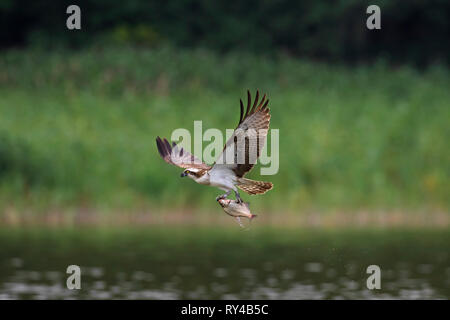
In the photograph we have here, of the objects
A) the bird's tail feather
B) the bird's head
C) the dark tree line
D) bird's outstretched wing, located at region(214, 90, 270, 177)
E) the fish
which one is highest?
the dark tree line

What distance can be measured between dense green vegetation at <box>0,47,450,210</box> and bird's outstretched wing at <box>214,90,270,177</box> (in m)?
10.5

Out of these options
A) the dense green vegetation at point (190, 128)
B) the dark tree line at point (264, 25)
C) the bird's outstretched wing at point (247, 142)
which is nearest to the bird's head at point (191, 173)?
the bird's outstretched wing at point (247, 142)

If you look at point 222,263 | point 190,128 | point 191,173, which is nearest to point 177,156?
point 191,173

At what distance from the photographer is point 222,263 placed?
68.4 feet

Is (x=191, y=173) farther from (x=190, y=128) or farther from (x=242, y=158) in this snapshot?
(x=190, y=128)

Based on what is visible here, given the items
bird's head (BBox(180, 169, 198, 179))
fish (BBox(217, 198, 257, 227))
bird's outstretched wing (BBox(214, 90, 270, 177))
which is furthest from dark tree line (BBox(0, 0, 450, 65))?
fish (BBox(217, 198, 257, 227))

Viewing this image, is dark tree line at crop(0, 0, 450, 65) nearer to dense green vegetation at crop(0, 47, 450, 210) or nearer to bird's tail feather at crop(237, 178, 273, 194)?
dense green vegetation at crop(0, 47, 450, 210)

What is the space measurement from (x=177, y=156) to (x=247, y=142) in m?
1.07

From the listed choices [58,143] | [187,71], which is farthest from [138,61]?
[58,143]

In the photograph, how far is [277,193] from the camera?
914 inches

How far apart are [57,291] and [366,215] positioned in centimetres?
731

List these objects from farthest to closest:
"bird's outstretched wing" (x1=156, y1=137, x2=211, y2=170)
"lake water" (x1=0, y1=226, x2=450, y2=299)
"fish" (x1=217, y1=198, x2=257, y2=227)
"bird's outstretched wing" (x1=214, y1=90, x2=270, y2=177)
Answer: "lake water" (x1=0, y1=226, x2=450, y2=299) → "bird's outstretched wing" (x1=156, y1=137, x2=211, y2=170) → "bird's outstretched wing" (x1=214, y1=90, x2=270, y2=177) → "fish" (x1=217, y1=198, x2=257, y2=227)

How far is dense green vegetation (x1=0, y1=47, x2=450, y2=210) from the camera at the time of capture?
23234mm

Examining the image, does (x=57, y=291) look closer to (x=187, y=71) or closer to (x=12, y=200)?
(x=12, y=200)
